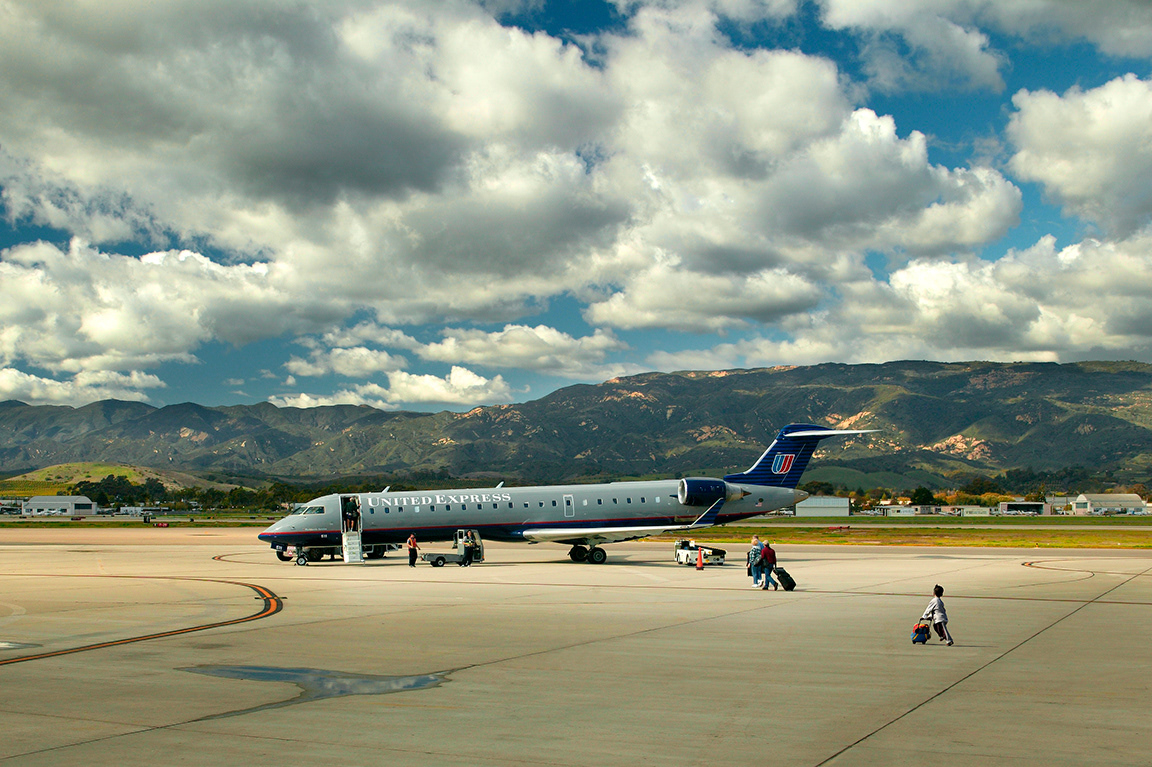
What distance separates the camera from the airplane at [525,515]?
46188mm

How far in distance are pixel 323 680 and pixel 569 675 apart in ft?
14.6

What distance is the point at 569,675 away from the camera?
1580 cm

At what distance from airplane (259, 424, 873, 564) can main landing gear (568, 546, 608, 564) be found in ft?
0.19

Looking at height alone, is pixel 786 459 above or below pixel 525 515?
above

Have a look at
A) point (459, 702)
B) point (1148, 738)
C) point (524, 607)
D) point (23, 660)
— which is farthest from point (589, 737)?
point (524, 607)

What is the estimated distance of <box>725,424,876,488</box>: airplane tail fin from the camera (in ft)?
177

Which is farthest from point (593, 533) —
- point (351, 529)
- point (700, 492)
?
point (351, 529)

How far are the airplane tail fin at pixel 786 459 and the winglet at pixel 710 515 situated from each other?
380cm

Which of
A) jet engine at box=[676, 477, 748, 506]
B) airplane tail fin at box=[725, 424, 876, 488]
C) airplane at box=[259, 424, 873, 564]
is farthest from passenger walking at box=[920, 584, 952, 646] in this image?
airplane tail fin at box=[725, 424, 876, 488]

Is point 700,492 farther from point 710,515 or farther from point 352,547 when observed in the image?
point 352,547

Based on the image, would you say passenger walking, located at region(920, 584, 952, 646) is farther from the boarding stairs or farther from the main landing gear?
the boarding stairs

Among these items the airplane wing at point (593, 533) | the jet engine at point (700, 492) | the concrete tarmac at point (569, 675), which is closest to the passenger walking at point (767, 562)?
the concrete tarmac at point (569, 675)

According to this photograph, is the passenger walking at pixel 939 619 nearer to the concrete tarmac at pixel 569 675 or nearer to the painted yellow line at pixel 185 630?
the concrete tarmac at pixel 569 675

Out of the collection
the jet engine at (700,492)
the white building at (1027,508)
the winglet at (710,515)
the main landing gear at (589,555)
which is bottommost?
the white building at (1027,508)
